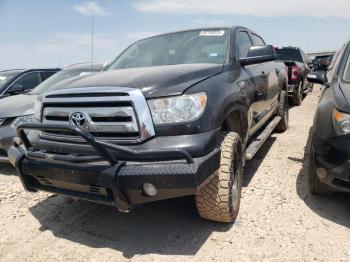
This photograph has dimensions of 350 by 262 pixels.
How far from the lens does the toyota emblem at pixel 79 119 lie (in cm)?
283

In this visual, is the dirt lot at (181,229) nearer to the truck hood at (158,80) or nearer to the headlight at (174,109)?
Answer: the headlight at (174,109)

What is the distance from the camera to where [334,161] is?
3158 mm

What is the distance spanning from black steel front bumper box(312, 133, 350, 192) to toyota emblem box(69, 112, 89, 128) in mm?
2055

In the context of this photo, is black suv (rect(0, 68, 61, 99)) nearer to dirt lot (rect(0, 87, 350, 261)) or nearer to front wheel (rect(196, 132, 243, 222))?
dirt lot (rect(0, 87, 350, 261))

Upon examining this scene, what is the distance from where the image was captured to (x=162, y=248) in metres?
3.02

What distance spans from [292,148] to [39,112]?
3.93 meters

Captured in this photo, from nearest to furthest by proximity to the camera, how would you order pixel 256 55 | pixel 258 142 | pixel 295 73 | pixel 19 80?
pixel 256 55, pixel 258 142, pixel 19 80, pixel 295 73

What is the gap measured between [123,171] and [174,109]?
0.59 meters

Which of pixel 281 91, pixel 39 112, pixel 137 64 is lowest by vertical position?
pixel 281 91

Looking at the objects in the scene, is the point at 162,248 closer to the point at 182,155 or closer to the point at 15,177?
the point at 182,155

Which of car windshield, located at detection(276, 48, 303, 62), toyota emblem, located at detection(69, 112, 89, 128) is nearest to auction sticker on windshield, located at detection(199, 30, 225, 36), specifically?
toyota emblem, located at detection(69, 112, 89, 128)

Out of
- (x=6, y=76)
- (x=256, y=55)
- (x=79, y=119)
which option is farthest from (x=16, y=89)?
(x=256, y=55)

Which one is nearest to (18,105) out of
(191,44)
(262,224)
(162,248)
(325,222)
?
(191,44)

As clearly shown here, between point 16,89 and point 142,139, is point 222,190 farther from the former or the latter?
point 16,89
